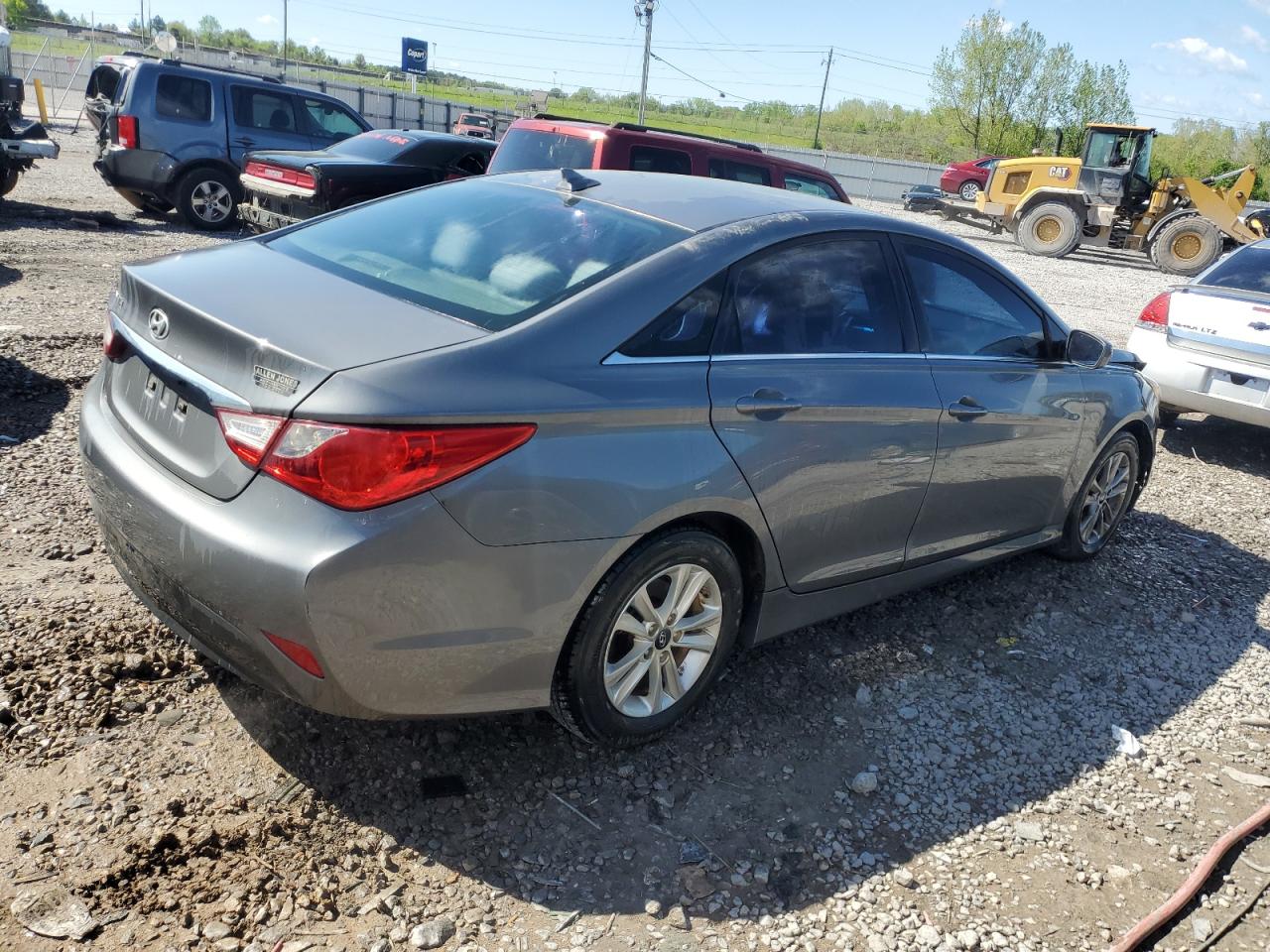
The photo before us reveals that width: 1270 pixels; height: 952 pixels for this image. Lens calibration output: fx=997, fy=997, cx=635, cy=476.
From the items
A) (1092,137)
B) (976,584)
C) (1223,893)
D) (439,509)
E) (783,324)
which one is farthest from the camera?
(1092,137)

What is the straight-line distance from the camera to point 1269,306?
655cm

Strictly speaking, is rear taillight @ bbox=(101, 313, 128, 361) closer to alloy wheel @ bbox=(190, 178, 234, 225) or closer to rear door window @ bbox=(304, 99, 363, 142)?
alloy wheel @ bbox=(190, 178, 234, 225)

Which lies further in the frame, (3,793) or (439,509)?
(3,793)

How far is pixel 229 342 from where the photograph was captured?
245cm

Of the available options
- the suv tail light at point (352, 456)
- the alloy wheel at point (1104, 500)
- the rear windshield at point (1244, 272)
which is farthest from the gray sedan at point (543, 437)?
the rear windshield at point (1244, 272)

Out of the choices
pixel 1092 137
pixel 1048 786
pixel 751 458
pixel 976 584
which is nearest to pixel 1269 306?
pixel 976 584

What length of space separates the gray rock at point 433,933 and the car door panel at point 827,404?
1.43 meters

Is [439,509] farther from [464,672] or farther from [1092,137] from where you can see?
[1092,137]

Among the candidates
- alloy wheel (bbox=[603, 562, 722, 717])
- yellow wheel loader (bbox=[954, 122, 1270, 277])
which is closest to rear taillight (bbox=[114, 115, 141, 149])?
alloy wheel (bbox=[603, 562, 722, 717])

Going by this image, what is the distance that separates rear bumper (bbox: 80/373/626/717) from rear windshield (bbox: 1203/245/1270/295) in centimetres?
634

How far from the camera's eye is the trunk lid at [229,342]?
2355 mm

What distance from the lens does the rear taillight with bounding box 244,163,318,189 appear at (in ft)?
33.2

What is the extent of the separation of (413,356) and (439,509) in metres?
0.39

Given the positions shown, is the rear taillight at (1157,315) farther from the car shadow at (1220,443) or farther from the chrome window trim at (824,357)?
the chrome window trim at (824,357)
